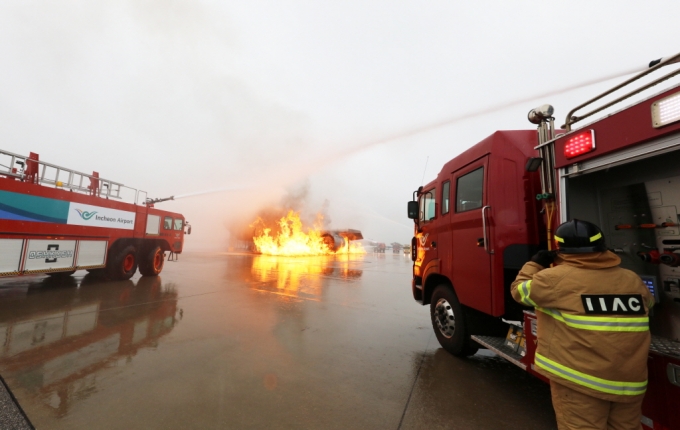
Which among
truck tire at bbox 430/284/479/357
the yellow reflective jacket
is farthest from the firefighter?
truck tire at bbox 430/284/479/357

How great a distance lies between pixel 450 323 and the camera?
3.86m

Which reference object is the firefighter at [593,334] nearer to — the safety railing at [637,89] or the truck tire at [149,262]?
the safety railing at [637,89]

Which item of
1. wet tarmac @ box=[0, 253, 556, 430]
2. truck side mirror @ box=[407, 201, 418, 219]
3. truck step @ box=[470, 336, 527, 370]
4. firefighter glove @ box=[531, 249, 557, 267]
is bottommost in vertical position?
wet tarmac @ box=[0, 253, 556, 430]

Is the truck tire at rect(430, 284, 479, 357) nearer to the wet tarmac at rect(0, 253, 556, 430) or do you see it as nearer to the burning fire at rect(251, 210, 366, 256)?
the wet tarmac at rect(0, 253, 556, 430)

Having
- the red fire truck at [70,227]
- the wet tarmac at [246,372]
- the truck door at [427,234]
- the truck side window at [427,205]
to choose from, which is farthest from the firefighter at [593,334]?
the red fire truck at [70,227]

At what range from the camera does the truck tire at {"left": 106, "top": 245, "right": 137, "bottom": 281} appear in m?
9.35

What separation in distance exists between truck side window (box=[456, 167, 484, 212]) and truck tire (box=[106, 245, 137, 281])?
10.9 meters

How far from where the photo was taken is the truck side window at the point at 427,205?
15.3ft

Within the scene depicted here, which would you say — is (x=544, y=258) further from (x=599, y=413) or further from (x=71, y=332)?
(x=71, y=332)

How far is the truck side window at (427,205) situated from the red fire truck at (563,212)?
0.59 meters

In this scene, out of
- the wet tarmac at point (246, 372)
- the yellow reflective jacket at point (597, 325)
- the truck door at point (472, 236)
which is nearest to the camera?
the yellow reflective jacket at point (597, 325)

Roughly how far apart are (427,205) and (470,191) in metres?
1.25

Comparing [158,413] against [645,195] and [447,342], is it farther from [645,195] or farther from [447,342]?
[645,195]

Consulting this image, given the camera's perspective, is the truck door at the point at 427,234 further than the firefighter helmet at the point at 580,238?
Yes
